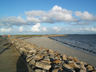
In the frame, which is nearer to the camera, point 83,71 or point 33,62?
point 83,71

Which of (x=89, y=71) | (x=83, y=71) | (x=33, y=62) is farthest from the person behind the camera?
(x=33, y=62)

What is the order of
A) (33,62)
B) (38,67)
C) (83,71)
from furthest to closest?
(33,62), (38,67), (83,71)

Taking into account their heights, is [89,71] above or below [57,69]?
below

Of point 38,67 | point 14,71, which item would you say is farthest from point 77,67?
point 14,71

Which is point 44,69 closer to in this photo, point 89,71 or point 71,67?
point 71,67

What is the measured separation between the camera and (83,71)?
17.1 ft

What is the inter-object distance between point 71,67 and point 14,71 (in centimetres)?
300

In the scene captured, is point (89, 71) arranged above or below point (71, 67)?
below

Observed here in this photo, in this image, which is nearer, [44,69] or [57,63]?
[44,69]

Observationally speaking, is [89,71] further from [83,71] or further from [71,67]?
[71,67]

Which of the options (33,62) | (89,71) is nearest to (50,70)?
(33,62)

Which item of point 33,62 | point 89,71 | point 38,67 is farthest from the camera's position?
point 33,62

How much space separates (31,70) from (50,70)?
3.46 feet

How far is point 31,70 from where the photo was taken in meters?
5.75
